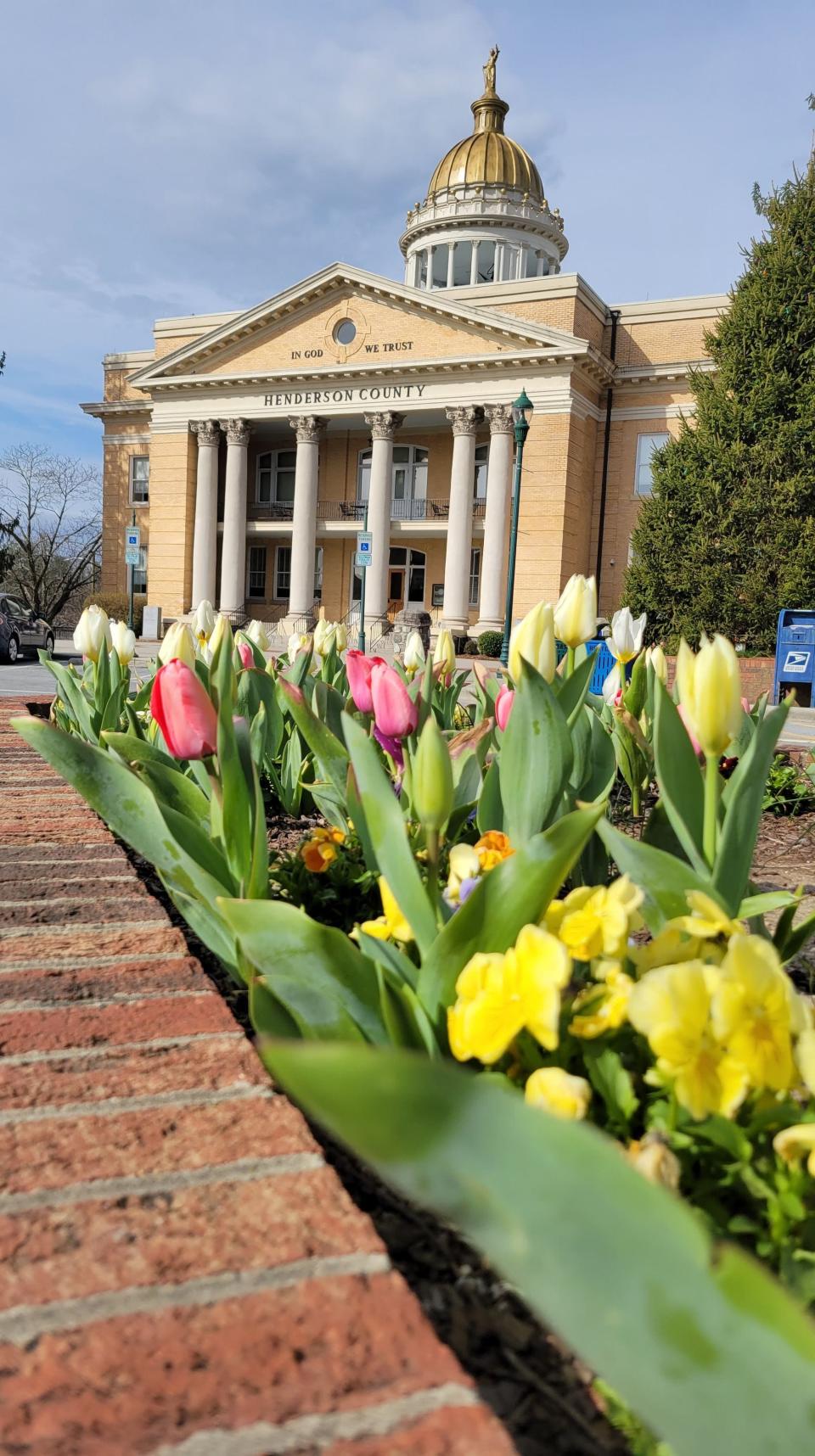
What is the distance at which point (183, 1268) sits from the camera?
86 cm

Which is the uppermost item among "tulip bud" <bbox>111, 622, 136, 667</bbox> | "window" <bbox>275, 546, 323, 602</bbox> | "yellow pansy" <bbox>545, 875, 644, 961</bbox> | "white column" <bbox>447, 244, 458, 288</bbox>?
"white column" <bbox>447, 244, 458, 288</bbox>

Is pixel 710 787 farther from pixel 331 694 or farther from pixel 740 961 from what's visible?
pixel 331 694

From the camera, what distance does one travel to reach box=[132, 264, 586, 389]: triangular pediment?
29.1 meters

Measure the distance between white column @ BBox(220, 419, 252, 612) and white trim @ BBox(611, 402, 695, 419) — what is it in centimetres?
1300

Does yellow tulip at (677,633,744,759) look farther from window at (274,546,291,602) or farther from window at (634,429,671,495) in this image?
window at (274,546,291,602)

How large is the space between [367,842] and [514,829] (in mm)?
377

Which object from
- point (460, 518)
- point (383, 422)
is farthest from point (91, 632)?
point (383, 422)

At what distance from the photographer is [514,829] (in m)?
1.69

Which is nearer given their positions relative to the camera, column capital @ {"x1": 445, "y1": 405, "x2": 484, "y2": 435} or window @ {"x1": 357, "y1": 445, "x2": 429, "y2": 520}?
column capital @ {"x1": 445, "y1": 405, "x2": 484, "y2": 435}

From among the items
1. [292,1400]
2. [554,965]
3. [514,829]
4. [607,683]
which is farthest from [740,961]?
[607,683]

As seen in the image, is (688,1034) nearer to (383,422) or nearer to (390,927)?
(390,927)

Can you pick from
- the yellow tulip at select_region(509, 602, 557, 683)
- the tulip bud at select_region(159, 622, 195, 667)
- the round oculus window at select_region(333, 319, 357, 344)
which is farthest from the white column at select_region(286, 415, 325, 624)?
the yellow tulip at select_region(509, 602, 557, 683)

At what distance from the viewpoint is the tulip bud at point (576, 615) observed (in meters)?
2.46

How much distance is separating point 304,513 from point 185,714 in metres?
32.5
